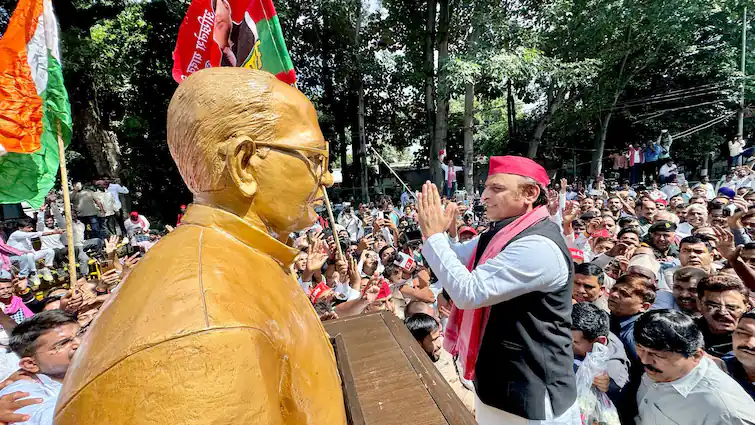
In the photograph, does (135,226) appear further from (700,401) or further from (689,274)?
(700,401)

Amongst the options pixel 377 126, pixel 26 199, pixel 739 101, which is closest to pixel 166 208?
pixel 377 126

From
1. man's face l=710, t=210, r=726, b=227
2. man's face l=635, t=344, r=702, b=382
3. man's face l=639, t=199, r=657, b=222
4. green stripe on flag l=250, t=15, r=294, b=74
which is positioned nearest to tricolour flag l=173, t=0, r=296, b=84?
green stripe on flag l=250, t=15, r=294, b=74

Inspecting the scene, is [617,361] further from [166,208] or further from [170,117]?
[166,208]

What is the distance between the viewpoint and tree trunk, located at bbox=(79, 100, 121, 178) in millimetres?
13055

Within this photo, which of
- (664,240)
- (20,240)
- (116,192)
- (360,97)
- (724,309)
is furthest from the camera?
(360,97)

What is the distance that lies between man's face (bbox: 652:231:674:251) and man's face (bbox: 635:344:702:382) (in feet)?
10.8

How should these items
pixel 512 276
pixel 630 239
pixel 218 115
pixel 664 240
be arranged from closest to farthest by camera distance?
1. pixel 218 115
2. pixel 512 276
3. pixel 630 239
4. pixel 664 240

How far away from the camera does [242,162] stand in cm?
99

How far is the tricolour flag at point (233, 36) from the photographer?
4.02 meters

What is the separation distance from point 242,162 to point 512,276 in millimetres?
1336

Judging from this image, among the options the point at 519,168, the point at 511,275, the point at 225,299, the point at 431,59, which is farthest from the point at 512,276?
the point at 431,59

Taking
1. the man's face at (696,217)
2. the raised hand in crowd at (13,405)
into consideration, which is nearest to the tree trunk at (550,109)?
the man's face at (696,217)

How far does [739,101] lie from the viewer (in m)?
17.7

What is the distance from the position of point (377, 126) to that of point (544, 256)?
2140 centimetres
